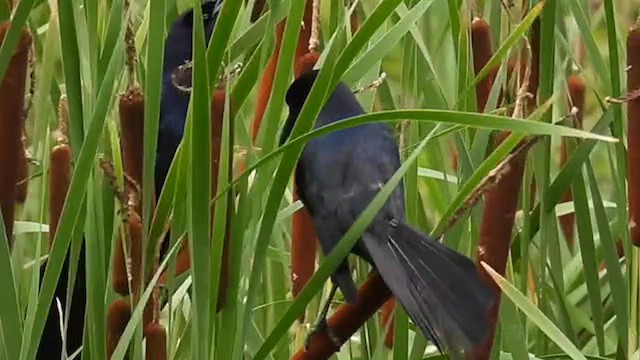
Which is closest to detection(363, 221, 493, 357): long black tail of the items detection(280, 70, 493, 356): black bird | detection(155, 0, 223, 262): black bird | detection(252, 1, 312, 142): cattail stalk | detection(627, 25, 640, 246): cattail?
detection(280, 70, 493, 356): black bird

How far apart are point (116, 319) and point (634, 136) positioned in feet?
1.14

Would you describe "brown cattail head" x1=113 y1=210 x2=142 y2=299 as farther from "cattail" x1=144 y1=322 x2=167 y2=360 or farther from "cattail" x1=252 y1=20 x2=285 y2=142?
"cattail" x1=252 y1=20 x2=285 y2=142

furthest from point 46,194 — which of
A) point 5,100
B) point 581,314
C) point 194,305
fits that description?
point 581,314

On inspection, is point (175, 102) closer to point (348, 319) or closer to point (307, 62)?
point (307, 62)

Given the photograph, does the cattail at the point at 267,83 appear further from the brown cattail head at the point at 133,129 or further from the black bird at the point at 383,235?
the brown cattail head at the point at 133,129

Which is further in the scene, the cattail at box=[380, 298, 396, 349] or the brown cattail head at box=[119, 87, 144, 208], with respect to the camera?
the cattail at box=[380, 298, 396, 349]

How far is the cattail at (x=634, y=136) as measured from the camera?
0.78 metres

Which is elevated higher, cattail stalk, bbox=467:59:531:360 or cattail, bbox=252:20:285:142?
cattail, bbox=252:20:285:142

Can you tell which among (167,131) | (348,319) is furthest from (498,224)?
(167,131)

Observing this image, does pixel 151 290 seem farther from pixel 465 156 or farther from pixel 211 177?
pixel 465 156

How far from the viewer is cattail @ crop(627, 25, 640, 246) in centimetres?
78

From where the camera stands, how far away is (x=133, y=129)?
2.47 ft

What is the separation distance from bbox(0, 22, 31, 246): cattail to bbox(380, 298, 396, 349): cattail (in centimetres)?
31

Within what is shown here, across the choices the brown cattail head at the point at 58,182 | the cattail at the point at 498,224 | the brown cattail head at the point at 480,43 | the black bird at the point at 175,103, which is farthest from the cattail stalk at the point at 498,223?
the black bird at the point at 175,103
